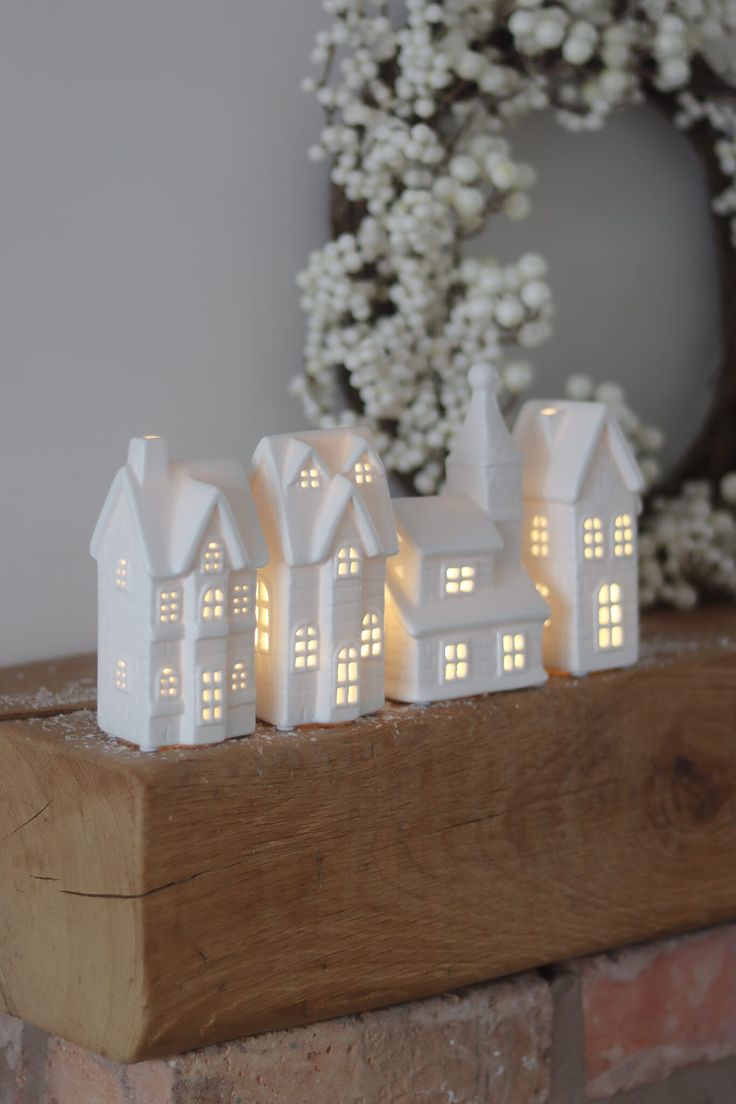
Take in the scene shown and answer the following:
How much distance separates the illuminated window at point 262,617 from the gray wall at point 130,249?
1.09ft

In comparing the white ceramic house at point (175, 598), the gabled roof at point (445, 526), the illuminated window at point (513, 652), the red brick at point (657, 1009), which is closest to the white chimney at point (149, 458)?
the white ceramic house at point (175, 598)

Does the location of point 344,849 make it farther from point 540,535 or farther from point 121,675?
point 540,535

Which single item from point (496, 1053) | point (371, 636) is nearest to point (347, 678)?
point (371, 636)

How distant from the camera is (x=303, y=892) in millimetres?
1138

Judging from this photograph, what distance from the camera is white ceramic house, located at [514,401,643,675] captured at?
131 cm

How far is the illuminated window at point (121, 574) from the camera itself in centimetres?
109

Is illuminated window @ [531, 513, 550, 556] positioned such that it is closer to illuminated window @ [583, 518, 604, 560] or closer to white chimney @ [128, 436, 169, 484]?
illuminated window @ [583, 518, 604, 560]

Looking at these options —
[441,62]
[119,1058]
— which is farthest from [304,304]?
[119,1058]

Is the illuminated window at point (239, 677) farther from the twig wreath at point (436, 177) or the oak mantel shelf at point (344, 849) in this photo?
the twig wreath at point (436, 177)

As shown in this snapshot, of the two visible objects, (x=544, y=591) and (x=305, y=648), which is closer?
(x=305, y=648)

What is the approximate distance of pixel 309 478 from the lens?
3.78ft

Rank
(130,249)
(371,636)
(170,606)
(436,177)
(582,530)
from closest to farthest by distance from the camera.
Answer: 1. (170,606)
2. (371,636)
3. (582,530)
4. (130,249)
5. (436,177)

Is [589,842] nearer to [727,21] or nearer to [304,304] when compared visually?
[304,304]

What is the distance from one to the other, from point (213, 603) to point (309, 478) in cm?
14
